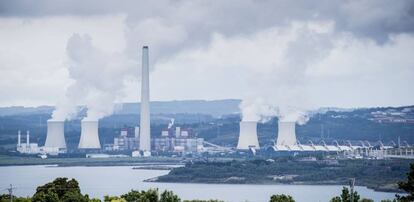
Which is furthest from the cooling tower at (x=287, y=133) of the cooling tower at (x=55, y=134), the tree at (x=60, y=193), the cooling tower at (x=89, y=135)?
the tree at (x=60, y=193)

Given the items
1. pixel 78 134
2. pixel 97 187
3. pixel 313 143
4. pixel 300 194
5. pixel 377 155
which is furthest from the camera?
pixel 78 134

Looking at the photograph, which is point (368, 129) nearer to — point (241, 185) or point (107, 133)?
point (107, 133)

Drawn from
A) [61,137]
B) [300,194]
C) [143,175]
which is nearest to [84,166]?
[61,137]

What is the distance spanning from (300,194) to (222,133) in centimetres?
5957

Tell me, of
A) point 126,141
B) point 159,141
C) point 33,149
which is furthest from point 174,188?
point 159,141

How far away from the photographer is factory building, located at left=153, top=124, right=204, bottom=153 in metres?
109

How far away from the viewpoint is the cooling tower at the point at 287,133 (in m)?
85.6

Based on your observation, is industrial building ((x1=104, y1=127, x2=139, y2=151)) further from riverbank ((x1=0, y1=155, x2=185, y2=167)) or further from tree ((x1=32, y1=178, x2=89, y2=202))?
tree ((x1=32, y1=178, x2=89, y2=202))

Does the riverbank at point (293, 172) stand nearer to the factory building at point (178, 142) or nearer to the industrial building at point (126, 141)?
Result: the industrial building at point (126, 141)

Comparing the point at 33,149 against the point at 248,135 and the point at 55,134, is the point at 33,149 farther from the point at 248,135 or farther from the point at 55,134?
the point at 248,135

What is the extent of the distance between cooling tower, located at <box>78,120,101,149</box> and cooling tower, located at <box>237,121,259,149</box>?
39.4 feet

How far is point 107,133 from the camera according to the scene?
117 meters

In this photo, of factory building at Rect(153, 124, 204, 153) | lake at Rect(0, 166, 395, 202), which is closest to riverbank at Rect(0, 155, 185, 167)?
factory building at Rect(153, 124, 204, 153)

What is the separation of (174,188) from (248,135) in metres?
26.4
